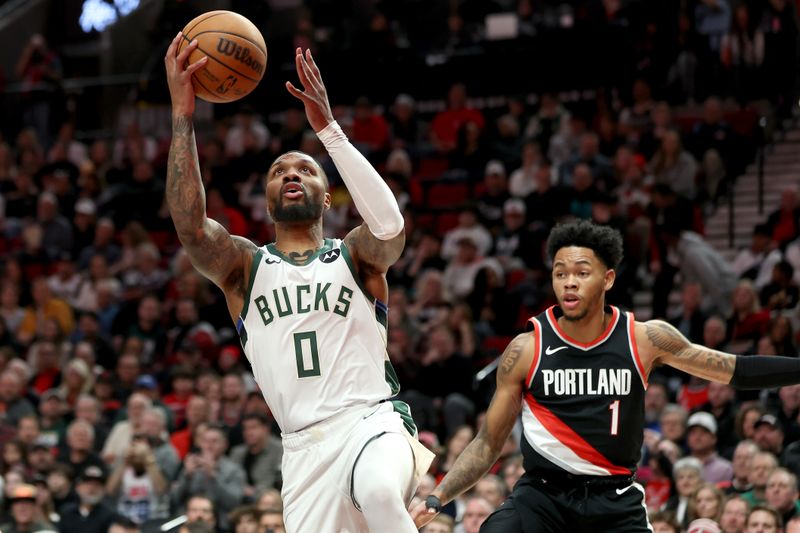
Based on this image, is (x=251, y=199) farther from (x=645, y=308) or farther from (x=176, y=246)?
(x=645, y=308)

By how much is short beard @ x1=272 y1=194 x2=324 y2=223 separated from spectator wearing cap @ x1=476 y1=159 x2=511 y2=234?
9904 millimetres

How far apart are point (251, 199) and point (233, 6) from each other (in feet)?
17.2

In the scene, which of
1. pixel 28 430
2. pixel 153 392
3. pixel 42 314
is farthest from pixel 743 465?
pixel 42 314

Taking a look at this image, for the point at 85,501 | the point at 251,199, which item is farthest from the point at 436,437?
the point at 251,199

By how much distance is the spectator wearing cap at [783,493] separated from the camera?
10.3 m

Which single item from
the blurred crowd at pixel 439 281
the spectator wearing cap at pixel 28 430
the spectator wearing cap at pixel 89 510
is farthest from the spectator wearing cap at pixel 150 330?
the spectator wearing cap at pixel 89 510

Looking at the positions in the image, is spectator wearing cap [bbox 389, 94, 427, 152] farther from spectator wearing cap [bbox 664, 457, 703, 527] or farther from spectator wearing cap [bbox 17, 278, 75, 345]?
spectator wearing cap [bbox 664, 457, 703, 527]

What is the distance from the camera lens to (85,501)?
501 inches

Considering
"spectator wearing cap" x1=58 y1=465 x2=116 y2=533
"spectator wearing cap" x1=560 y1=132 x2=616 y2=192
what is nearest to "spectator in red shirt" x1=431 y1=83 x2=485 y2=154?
"spectator wearing cap" x1=560 y1=132 x2=616 y2=192

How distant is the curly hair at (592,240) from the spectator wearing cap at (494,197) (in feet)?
31.9

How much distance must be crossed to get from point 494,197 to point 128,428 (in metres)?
5.48

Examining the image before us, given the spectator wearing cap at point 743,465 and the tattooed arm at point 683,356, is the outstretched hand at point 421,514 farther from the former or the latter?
the spectator wearing cap at point 743,465

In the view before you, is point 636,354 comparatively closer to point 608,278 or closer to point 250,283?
point 608,278

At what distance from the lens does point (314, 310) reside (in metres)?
6.58
